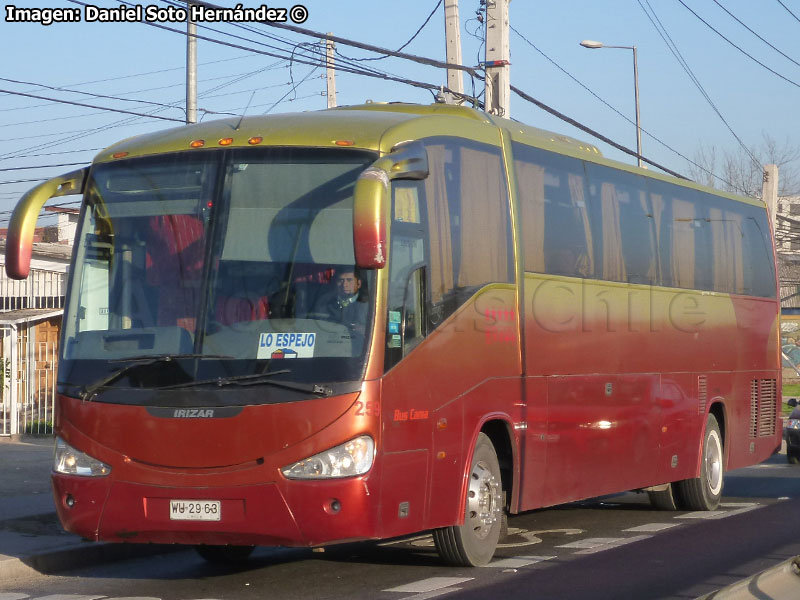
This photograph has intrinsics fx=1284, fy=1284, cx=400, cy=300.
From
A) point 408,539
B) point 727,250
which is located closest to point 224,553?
point 408,539

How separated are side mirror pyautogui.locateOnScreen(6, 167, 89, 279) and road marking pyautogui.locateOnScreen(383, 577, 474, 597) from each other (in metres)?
3.51

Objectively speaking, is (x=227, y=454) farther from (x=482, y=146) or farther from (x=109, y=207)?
(x=482, y=146)

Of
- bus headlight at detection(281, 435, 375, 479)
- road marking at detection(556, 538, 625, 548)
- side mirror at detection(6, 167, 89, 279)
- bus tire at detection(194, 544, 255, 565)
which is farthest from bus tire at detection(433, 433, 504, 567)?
side mirror at detection(6, 167, 89, 279)

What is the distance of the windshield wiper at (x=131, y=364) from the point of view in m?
8.81

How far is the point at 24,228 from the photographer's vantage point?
9.30m

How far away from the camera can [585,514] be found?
582 inches

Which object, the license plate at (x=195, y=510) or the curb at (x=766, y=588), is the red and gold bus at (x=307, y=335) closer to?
the license plate at (x=195, y=510)

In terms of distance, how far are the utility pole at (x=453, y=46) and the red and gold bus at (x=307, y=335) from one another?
385 inches

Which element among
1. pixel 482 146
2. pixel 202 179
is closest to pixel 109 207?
pixel 202 179

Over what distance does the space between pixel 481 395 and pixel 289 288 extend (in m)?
2.20

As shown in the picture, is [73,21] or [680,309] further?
[73,21]

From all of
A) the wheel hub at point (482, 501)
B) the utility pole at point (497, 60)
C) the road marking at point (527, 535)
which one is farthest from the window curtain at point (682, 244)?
the wheel hub at point (482, 501)

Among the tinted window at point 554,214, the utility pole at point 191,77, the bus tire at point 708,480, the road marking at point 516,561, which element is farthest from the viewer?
the utility pole at point 191,77

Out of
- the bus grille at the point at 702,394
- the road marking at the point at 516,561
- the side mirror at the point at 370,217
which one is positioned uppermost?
the side mirror at the point at 370,217
